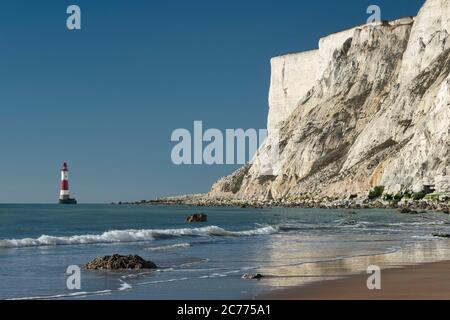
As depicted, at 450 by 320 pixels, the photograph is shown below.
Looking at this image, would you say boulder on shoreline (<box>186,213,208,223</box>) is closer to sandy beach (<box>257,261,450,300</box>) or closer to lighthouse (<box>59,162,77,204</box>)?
sandy beach (<box>257,261,450,300</box>)

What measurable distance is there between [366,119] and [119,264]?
77.5m

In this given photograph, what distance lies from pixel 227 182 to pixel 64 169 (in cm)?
2728

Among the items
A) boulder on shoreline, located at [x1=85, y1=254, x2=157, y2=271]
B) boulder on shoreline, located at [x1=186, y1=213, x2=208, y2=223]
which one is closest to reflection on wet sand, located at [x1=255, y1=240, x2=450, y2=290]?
boulder on shoreline, located at [x1=85, y1=254, x2=157, y2=271]

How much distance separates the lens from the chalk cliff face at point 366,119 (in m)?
68.9

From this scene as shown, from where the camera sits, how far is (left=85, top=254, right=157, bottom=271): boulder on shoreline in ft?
48.9

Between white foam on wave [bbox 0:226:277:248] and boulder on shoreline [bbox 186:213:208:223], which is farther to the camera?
boulder on shoreline [bbox 186:213:208:223]

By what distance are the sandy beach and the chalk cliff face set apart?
173 ft

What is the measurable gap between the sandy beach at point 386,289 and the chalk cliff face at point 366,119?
52.7 metres

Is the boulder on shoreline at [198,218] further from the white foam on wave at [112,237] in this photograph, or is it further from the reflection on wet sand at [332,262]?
the reflection on wet sand at [332,262]

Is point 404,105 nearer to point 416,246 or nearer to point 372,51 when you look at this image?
point 372,51

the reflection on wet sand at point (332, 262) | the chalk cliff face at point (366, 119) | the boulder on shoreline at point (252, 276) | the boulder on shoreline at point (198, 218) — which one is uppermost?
the chalk cliff face at point (366, 119)

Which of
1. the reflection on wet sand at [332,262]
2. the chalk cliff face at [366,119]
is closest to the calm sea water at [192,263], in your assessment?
the reflection on wet sand at [332,262]

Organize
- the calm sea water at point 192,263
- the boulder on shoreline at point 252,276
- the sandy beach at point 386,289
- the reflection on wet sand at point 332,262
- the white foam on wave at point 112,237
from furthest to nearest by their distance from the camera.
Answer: the white foam on wave at point 112,237 < the reflection on wet sand at point 332,262 < the boulder on shoreline at point 252,276 < the calm sea water at point 192,263 < the sandy beach at point 386,289
